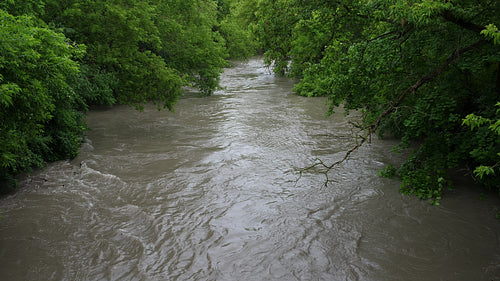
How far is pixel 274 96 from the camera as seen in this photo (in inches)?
932

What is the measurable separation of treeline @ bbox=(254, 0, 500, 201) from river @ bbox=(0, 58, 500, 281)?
112 cm

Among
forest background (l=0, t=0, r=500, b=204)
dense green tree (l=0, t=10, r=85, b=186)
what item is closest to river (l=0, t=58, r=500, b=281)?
forest background (l=0, t=0, r=500, b=204)

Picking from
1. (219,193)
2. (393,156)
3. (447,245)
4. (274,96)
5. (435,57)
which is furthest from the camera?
(274,96)

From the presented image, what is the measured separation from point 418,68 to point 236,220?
4.99 meters

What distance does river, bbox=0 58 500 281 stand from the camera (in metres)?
6.25

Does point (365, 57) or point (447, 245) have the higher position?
point (365, 57)

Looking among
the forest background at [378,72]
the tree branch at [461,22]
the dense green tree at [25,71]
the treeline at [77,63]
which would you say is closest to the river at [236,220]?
the forest background at [378,72]

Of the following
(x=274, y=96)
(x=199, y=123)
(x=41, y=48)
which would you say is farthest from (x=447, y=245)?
(x=274, y=96)

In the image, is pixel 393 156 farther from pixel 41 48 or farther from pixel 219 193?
pixel 41 48

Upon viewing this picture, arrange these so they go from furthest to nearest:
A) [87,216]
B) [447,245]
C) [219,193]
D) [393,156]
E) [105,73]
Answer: [105,73], [393,156], [219,193], [87,216], [447,245]

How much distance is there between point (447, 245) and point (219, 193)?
509cm

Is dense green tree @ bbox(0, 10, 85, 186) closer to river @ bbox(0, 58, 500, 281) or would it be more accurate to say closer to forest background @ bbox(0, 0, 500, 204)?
forest background @ bbox(0, 0, 500, 204)

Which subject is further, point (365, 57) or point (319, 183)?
point (319, 183)

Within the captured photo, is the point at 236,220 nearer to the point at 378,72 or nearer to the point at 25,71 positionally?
the point at 378,72
